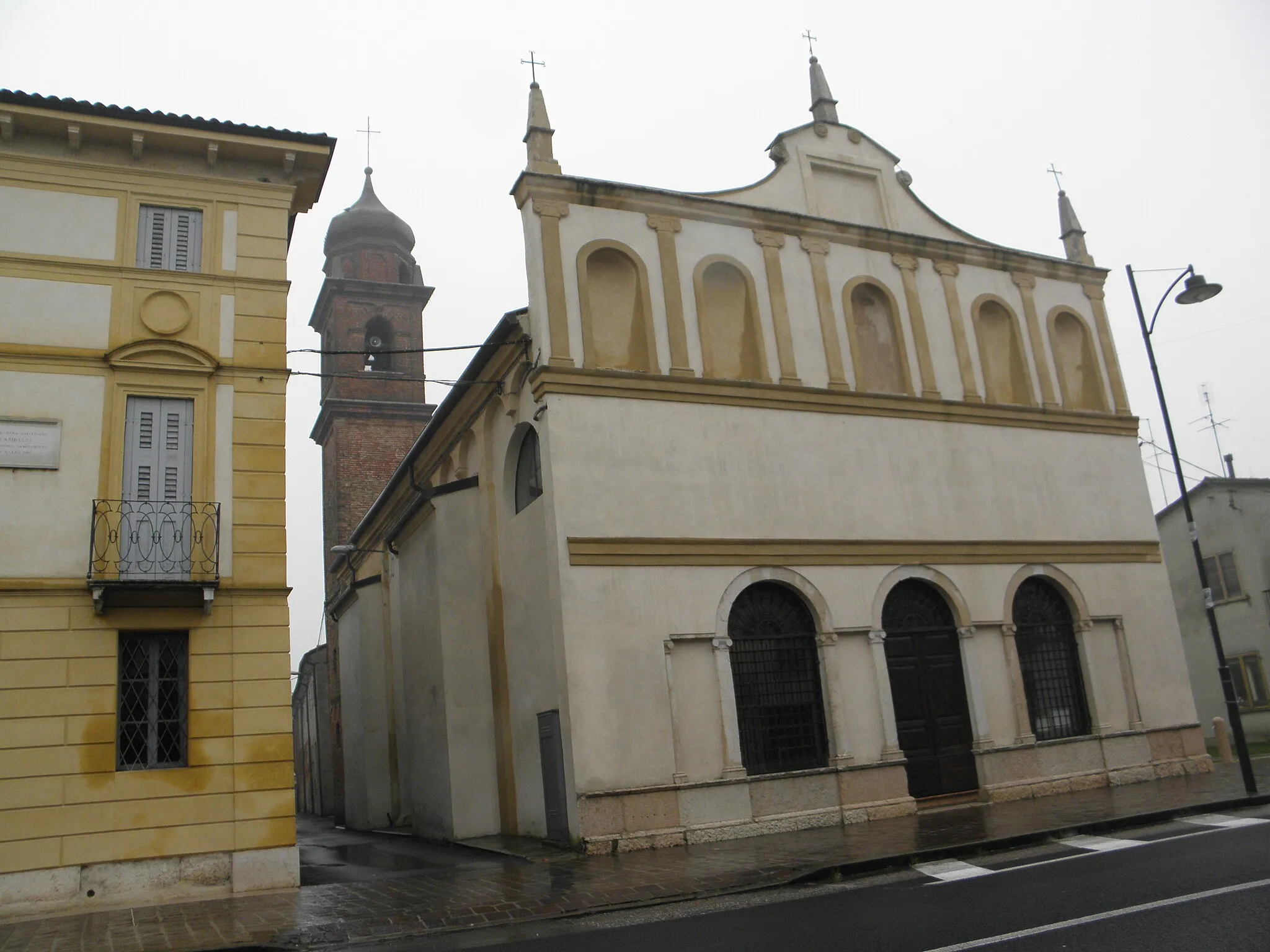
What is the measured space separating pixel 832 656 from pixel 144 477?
1017cm

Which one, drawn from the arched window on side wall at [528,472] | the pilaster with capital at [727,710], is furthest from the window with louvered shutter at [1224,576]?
the arched window on side wall at [528,472]

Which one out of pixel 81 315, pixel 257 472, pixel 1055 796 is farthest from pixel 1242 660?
pixel 81 315

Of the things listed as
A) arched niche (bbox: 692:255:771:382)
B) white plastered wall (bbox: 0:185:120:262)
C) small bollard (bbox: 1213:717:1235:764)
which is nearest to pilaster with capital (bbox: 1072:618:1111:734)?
small bollard (bbox: 1213:717:1235:764)

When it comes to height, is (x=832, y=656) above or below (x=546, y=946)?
above

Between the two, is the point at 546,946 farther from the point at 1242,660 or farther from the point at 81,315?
the point at 1242,660

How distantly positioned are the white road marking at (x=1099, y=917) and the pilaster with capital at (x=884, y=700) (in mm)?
8191

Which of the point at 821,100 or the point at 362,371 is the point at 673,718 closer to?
the point at 821,100

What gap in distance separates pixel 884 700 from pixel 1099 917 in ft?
29.9

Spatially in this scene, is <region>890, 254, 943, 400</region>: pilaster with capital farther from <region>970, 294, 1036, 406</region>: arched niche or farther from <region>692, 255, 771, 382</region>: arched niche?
<region>692, 255, 771, 382</region>: arched niche

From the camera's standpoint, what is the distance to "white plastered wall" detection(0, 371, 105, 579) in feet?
40.2

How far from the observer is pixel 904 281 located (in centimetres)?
1956

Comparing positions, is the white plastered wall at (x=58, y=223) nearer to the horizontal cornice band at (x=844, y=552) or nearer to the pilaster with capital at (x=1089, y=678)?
the horizontal cornice band at (x=844, y=552)

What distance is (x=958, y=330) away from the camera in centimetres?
1983

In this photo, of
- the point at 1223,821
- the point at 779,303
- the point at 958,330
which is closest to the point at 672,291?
the point at 779,303
